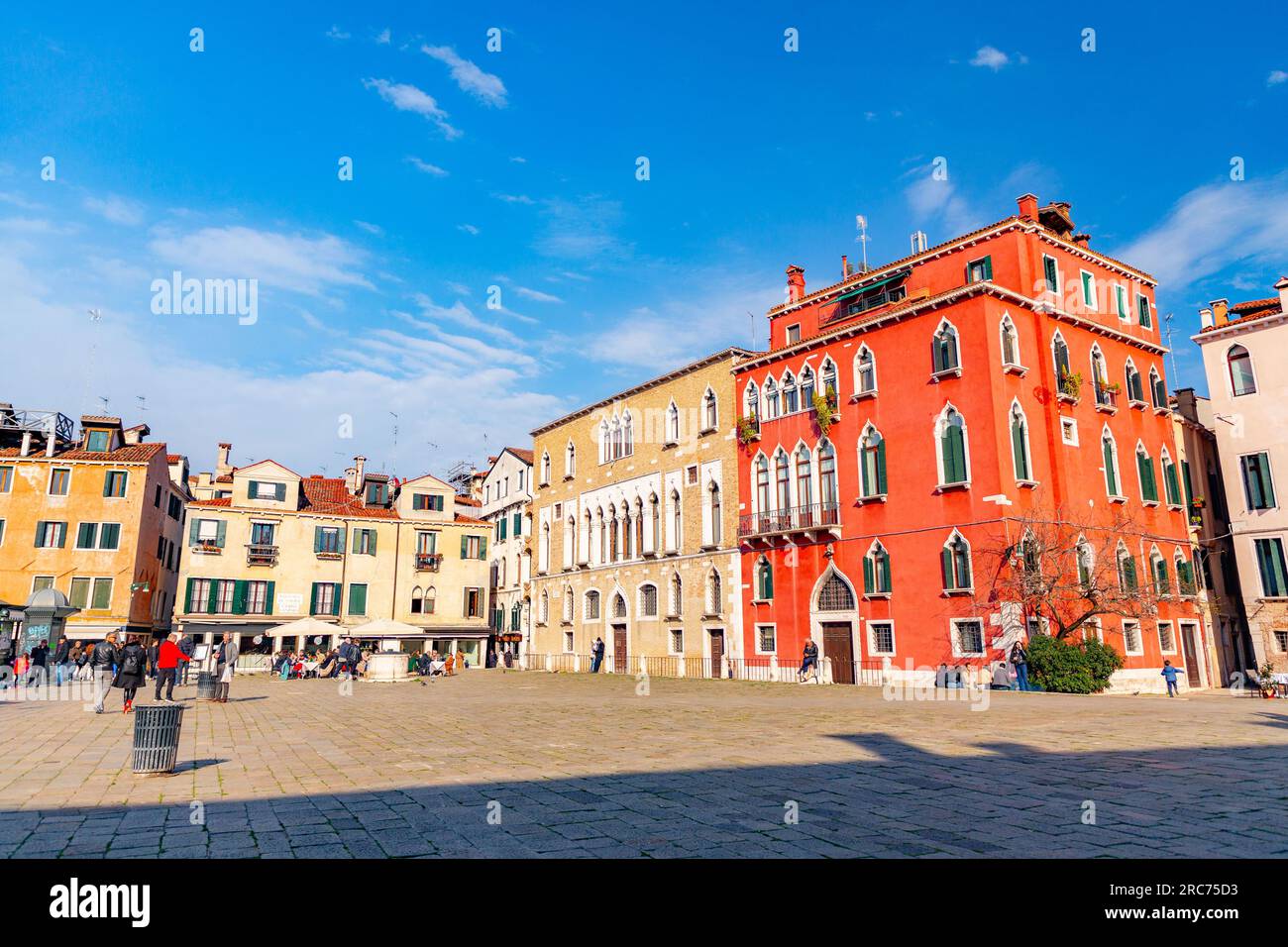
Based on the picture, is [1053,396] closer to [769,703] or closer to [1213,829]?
[769,703]

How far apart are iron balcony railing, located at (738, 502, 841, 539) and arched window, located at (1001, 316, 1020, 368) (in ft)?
24.7

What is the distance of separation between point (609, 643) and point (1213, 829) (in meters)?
36.1

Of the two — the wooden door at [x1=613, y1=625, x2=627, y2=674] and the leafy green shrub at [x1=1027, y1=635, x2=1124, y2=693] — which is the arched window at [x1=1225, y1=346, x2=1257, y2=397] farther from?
the wooden door at [x1=613, y1=625, x2=627, y2=674]

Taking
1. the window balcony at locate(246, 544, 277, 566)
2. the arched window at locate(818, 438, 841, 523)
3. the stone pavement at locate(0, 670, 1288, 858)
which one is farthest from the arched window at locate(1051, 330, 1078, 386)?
the window balcony at locate(246, 544, 277, 566)

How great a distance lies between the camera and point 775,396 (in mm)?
33188

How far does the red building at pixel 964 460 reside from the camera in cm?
2586

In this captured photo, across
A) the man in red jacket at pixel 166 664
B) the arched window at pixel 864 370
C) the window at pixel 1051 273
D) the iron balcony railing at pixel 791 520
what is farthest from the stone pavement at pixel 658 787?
the window at pixel 1051 273

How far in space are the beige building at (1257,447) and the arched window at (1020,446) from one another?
1206cm

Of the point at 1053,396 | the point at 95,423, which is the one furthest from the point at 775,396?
the point at 95,423

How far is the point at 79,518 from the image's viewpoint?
38.8 meters

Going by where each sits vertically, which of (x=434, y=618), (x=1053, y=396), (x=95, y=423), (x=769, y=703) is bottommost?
(x=769, y=703)

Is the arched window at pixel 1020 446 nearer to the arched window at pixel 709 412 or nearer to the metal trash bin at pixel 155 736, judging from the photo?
the arched window at pixel 709 412
